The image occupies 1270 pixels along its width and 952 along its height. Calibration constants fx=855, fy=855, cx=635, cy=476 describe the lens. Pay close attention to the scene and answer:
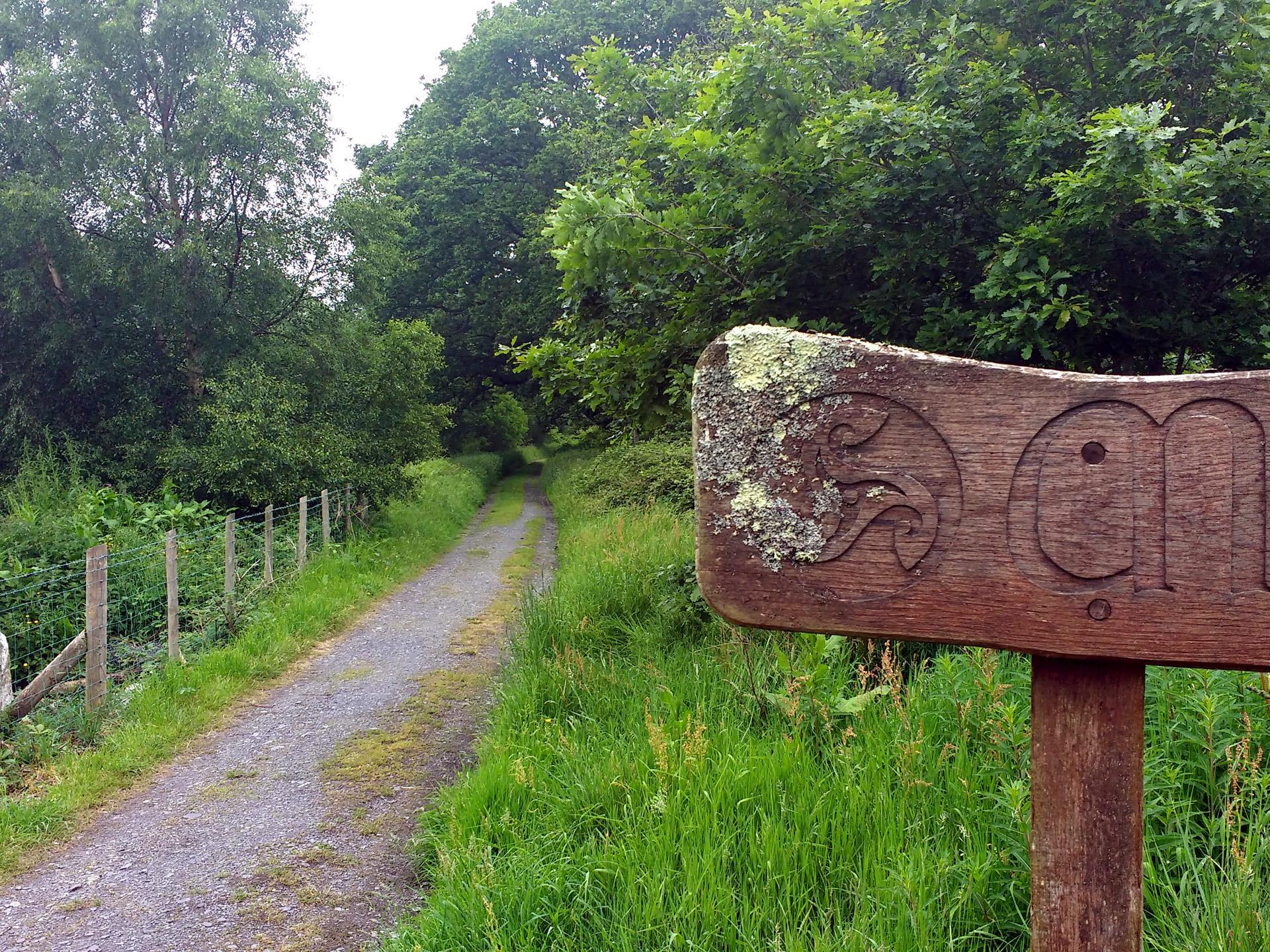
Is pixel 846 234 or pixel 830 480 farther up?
pixel 846 234

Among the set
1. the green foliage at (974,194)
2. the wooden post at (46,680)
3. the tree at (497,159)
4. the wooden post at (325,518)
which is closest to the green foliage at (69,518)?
the wooden post at (325,518)

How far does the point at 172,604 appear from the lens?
299 inches

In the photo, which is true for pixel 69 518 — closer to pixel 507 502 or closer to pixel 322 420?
pixel 322 420

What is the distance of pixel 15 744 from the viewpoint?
19.0 ft

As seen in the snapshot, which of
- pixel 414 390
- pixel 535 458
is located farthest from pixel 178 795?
pixel 535 458

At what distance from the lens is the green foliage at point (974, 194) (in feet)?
13.0

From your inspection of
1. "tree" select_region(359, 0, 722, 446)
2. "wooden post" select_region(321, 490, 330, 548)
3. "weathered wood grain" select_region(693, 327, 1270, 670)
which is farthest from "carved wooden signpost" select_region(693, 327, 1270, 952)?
"tree" select_region(359, 0, 722, 446)

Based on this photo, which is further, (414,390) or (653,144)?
(414,390)

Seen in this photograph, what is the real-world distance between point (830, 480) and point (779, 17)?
4.03 m

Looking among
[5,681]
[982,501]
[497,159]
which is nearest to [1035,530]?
[982,501]

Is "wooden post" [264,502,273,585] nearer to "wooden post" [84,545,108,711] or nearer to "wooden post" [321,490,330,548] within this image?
"wooden post" [321,490,330,548]

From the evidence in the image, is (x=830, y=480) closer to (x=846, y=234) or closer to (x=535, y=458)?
(x=846, y=234)

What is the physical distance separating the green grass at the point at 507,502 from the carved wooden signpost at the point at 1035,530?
1899cm

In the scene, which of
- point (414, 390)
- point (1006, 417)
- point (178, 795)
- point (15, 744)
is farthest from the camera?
point (414, 390)
